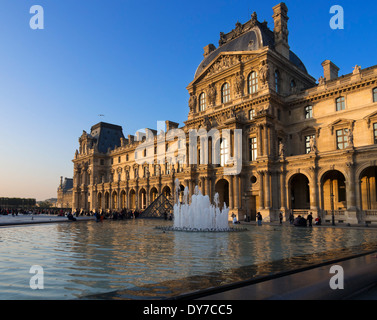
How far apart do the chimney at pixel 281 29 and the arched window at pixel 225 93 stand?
7.71m

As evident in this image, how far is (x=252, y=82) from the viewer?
127 feet

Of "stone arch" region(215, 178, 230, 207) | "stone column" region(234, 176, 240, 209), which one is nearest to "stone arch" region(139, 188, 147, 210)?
"stone arch" region(215, 178, 230, 207)

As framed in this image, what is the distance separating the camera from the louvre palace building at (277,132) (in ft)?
100

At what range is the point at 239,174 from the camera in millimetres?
37438

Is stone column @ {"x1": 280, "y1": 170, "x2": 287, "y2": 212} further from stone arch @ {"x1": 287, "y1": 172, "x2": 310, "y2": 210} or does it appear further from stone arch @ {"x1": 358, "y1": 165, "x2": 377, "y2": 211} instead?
stone arch @ {"x1": 358, "y1": 165, "x2": 377, "y2": 211}

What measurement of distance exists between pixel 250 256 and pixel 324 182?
89.3ft

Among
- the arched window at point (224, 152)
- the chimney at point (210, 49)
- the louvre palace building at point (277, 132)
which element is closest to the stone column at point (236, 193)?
the louvre palace building at point (277, 132)

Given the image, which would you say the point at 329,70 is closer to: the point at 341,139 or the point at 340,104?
the point at 340,104

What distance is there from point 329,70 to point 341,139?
12.0 m

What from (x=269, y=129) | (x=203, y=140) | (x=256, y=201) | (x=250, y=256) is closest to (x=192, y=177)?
(x=203, y=140)

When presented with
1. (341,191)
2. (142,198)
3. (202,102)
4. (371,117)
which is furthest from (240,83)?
(142,198)

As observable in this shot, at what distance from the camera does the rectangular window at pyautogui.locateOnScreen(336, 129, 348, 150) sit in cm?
3253
